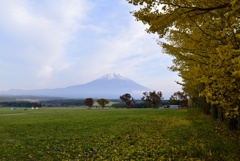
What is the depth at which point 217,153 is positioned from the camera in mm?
7641

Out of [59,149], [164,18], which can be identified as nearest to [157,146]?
[59,149]

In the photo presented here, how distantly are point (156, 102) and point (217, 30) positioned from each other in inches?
2252

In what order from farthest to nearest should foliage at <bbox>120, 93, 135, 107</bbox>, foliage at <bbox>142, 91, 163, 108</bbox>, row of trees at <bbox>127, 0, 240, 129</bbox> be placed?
foliage at <bbox>120, 93, 135, 107</bbox> → foliage at <bbox>142, 91, 163, 108</bbox> → row of trees at <bbox>127, 0, 240, 129</bbox>

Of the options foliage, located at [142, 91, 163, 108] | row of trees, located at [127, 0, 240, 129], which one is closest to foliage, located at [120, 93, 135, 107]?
foliage, located at [142, 91, 163, 108]

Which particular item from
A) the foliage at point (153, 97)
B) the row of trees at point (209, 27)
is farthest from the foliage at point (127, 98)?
the row of trees at point (209, 27)

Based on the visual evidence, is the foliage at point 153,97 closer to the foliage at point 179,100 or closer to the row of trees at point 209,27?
the foliage at point 179,100

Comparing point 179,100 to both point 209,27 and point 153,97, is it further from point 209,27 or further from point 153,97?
point 209,27

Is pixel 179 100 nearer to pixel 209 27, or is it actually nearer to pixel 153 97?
pixel 153 97

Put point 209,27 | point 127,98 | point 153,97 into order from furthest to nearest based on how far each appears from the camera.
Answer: point 127,98 → point 153,97 → point 209,27

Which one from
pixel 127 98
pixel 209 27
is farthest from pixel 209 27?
pixel 127 98

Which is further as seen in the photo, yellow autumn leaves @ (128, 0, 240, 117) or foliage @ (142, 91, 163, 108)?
foliage @ (142, 91, 163, 108)

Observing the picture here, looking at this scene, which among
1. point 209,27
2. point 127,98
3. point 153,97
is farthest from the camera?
point 127,98

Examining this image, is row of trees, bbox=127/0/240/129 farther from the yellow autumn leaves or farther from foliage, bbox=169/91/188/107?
foliage, bbox=169/91/188/107

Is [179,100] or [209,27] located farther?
[179,100]
